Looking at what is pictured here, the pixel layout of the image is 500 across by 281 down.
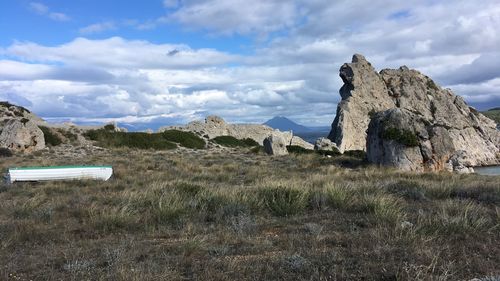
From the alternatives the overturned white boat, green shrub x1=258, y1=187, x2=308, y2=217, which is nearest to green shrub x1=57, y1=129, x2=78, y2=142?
the overturned white boat

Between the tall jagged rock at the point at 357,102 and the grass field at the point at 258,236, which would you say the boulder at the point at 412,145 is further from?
the tall jagged rock at the point at 357,102

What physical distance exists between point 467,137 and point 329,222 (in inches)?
2361

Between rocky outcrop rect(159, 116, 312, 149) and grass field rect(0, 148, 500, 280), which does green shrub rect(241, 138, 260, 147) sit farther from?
grass field rect(0, 148, 500, 280)

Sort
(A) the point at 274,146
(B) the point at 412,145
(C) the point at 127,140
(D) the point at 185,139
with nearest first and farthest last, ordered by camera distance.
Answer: (B) the point at 412,145 → (A) the point at 274,146 → (C) the point at 127,140 → (D) the point at 185,139

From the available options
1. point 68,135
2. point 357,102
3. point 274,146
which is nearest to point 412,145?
point 274,146

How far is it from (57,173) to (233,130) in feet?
153

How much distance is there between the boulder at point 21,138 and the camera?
3284 centimetres

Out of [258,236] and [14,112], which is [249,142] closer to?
[14,112]

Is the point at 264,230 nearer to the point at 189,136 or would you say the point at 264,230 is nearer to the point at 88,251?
the point at 88,251

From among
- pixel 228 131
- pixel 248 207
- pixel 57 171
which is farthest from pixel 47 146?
pixel 248 207

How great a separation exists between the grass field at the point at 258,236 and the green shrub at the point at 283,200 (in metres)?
0.03

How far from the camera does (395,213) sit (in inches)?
297

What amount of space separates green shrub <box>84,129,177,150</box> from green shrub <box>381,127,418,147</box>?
82.7 feet

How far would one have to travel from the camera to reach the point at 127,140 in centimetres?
4403
